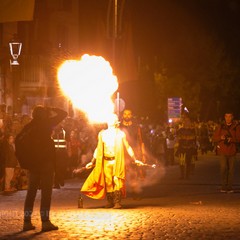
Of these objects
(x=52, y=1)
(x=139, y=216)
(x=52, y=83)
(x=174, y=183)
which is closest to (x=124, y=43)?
(x=52, y=1)

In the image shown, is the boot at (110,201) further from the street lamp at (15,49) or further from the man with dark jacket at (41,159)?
the street lamp at (15,49)

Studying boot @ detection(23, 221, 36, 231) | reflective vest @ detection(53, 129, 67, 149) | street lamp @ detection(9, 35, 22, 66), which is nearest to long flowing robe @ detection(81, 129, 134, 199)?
boot @ detection(23, 221, 36, 231)

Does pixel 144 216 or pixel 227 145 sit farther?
pixel 227 145

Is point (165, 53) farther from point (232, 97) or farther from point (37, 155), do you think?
point (37, 155)

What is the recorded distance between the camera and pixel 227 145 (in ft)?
58.0

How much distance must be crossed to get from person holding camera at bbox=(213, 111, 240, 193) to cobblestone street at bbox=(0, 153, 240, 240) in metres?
0.43

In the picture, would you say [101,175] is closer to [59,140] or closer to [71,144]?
[59,140]

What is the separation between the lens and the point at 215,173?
25484mm

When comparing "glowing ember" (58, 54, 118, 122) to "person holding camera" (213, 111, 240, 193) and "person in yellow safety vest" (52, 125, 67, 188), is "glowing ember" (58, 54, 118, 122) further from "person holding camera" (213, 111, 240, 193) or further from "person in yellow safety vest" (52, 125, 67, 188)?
"person holding camera" (213, 111, 240, 193)

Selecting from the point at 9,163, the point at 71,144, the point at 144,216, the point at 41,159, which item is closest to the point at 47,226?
the point at 41,159

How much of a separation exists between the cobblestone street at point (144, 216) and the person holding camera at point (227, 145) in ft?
1.42

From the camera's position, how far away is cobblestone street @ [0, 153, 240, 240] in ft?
35.5

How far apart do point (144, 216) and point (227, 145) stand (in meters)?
5.30

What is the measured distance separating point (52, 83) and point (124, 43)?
22794 millimetres
